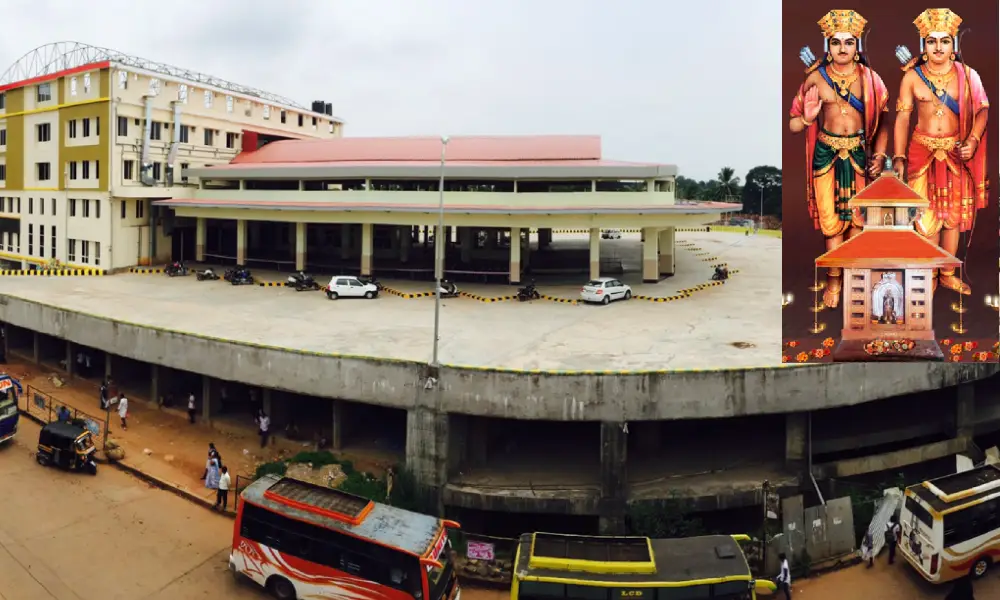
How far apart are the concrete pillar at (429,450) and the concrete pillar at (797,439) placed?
36.8 feet

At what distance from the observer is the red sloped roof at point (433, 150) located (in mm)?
40938

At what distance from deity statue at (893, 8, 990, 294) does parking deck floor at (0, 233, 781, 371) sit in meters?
6.70

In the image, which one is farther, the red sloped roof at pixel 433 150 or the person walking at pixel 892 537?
the red sloped roof at pixel 433 150

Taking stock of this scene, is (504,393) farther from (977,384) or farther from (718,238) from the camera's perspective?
(718,238)

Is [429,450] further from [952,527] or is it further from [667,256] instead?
[667,256]

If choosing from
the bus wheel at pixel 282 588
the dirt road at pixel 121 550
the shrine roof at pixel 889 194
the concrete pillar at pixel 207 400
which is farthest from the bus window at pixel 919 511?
the concrete pillar at pixel 207 400

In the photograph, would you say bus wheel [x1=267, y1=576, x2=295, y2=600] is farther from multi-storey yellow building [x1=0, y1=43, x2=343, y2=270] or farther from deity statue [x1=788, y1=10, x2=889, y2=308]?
multi-storey yellow building [x1=0, y1=43, x2=343, y2=270]

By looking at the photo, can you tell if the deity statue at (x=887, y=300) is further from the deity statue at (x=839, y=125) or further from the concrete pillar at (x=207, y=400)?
Answer: the concrete pillar at (x=207, y=400)

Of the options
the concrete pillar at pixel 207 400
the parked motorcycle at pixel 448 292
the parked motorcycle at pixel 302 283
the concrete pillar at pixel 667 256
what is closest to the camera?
the concrete pillar at pixel 207 400

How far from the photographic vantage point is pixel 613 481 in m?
21.5

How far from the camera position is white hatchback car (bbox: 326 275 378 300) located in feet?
117

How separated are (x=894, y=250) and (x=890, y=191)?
1.97 metres

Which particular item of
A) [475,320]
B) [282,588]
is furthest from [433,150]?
[282,588]

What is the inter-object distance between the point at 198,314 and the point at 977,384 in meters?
33.2
